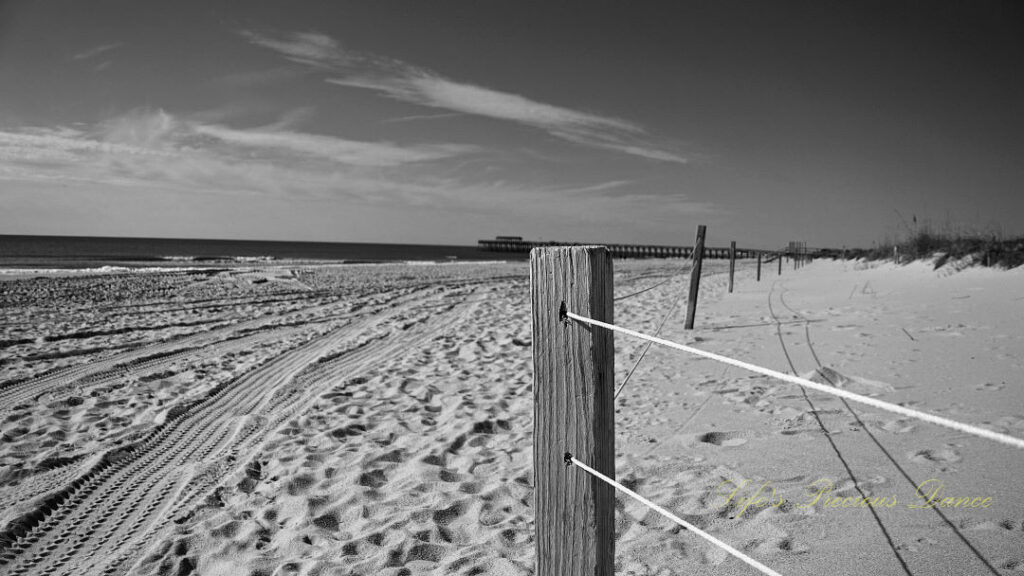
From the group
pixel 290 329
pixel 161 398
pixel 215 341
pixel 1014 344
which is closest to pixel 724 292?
pixel 1014 344

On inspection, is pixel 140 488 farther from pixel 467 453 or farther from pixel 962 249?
pixel 962 249

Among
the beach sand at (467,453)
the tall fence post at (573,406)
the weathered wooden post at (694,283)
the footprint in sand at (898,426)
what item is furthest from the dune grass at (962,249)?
the tall fence post at (573,406)

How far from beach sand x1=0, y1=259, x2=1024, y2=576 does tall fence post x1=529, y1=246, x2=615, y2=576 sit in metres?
0.73

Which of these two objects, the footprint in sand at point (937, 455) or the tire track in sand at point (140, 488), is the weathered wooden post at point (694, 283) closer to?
A: the footprint in sand at point (937, 455)

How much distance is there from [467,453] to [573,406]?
209 centimetres

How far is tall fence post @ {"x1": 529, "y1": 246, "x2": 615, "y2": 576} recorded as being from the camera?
63.5 inches

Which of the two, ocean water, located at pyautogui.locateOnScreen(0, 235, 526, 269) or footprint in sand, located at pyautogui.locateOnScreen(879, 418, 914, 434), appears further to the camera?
ocean water, located at pyautogui.locateOnScreen(0, 235, 526, 269)

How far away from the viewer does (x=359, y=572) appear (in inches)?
92.1

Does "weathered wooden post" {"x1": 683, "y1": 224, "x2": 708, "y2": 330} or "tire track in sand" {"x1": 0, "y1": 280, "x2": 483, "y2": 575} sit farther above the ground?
"weathered wooden post" {"x1": 683, "y1": 224, "x2": 708, "y2": 330}

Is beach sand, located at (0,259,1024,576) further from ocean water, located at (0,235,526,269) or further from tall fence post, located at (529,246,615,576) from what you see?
ocean water, located at (0,235,526,269)

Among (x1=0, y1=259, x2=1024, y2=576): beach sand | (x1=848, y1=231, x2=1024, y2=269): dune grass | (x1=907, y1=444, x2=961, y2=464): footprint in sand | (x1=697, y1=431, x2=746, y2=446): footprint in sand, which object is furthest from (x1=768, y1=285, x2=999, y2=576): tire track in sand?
(x1=848, y1=231, x2=1024, y2=269): dune grass

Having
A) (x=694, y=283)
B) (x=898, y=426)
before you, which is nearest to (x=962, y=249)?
(x=694, y=283)

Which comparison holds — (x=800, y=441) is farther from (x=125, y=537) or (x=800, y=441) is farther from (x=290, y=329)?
(x=290, y=329)

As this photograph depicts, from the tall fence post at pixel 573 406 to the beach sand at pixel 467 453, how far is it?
733 mm
